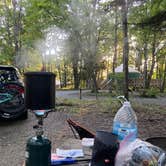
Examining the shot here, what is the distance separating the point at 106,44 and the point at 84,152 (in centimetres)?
1697

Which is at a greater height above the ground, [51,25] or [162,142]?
[51,25]

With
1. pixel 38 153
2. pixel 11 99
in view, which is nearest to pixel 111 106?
pixel 11 99

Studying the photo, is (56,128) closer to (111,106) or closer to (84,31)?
(111,106)

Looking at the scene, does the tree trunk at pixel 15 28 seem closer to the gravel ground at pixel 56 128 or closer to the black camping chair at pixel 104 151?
the gravel ground at pixel 56 128

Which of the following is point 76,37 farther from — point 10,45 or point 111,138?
point 111,138

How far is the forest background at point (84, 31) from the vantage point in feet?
23.3

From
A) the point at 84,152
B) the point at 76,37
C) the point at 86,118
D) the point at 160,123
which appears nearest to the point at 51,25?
the point at 76,37

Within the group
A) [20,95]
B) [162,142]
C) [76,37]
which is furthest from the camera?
[76,37]

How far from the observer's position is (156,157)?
1240mm

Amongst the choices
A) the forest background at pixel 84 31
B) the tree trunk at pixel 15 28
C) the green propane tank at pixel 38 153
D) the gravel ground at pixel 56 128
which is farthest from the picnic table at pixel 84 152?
the tree trunk at pixel 15 28

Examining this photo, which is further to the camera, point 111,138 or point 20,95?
point 20,95

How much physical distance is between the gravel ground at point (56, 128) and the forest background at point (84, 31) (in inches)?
53.9

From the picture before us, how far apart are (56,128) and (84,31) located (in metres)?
7.64

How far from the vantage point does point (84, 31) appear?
39.5 feet
